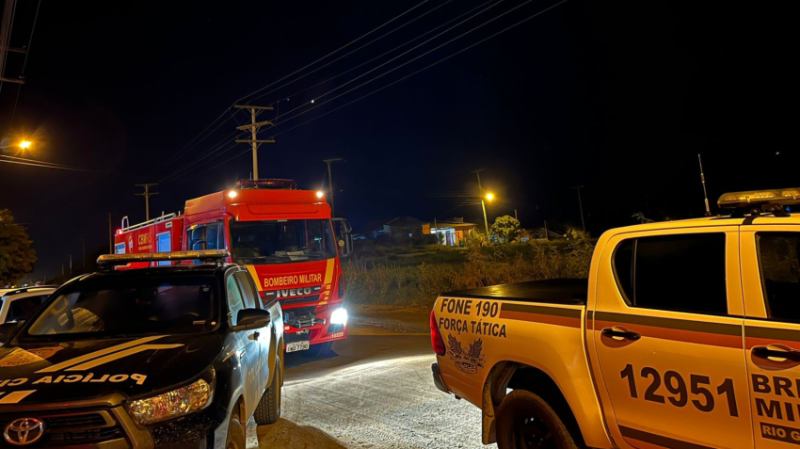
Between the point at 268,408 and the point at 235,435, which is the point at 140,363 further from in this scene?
the point at 268,408

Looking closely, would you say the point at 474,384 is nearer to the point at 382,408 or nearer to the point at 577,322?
the point at 577,322

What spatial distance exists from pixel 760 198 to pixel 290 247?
783cm

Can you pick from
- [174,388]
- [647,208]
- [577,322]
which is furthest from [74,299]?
[647,208]

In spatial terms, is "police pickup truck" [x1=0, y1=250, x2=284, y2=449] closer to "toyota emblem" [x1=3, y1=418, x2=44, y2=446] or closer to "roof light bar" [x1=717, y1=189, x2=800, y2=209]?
"toyota emblem" [x1=3, y1=418, x2=44, y2=446]

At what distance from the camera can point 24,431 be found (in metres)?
2.82

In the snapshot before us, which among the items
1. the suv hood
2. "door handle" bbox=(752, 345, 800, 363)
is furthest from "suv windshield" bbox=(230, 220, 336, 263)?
"door handle" bbox=(752, 345, 800, 363)

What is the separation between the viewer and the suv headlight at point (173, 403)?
9.71 feet

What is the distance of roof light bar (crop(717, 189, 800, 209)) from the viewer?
2833mm

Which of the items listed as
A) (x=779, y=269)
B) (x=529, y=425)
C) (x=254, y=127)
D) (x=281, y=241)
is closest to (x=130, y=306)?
(x=529, y=425)

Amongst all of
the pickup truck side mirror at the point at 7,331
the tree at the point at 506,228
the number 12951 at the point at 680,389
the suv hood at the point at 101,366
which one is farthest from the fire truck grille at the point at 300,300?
the tree at the point at 506,228

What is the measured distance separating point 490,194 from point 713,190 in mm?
23913

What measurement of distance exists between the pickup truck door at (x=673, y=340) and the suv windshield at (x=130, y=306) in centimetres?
302

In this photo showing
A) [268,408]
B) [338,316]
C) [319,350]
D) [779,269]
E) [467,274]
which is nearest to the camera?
[779,269]

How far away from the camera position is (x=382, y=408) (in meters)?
5.74
